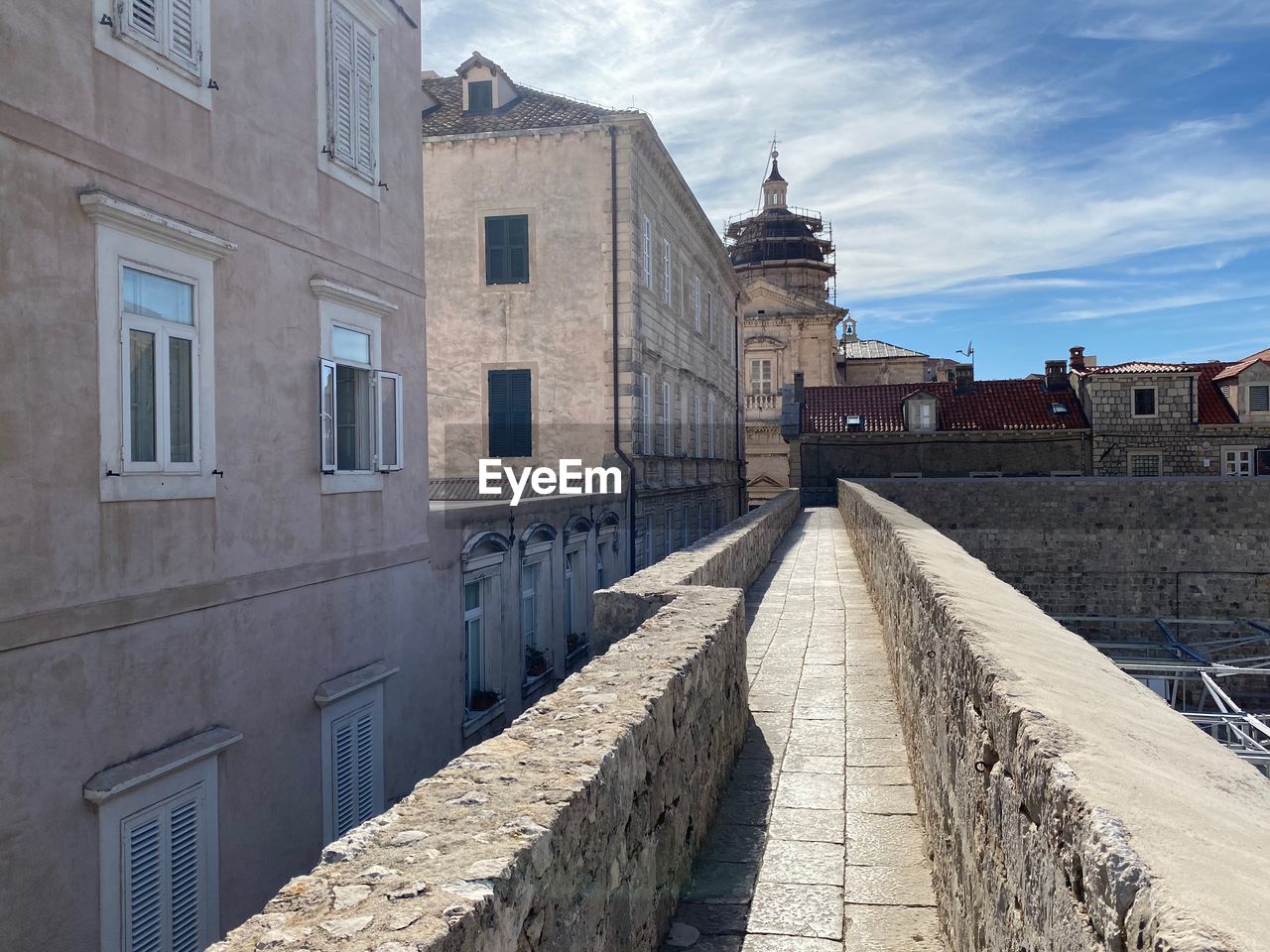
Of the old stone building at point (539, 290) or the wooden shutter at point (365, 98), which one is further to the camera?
the old stone building at point (539, 290)

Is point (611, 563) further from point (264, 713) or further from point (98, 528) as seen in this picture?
point (98, 528)

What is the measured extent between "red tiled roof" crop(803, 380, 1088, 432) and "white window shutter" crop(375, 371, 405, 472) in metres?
29.1

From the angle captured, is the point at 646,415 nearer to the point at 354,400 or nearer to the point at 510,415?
the point at 510,415

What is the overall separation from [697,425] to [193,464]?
2047 cm

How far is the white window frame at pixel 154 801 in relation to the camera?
6.06 meters

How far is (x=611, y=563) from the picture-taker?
17.4 m

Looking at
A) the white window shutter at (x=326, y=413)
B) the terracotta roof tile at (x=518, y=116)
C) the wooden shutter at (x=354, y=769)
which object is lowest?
the wooden shutter at (x=354, y=769)

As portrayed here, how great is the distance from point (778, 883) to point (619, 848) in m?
1.62

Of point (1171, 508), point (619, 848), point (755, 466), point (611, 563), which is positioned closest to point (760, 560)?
point (611, 563)

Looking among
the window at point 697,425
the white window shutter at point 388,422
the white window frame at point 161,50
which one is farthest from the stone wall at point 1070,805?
the window at point 697,425

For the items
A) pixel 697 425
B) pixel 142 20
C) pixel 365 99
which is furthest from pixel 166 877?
pixel 697 425

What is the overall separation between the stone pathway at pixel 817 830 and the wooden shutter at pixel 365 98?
645 centimetres

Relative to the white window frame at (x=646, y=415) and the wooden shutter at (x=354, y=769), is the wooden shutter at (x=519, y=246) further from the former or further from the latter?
the wooden shutter at (x=354, y=769)

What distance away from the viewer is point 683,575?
7.48m
